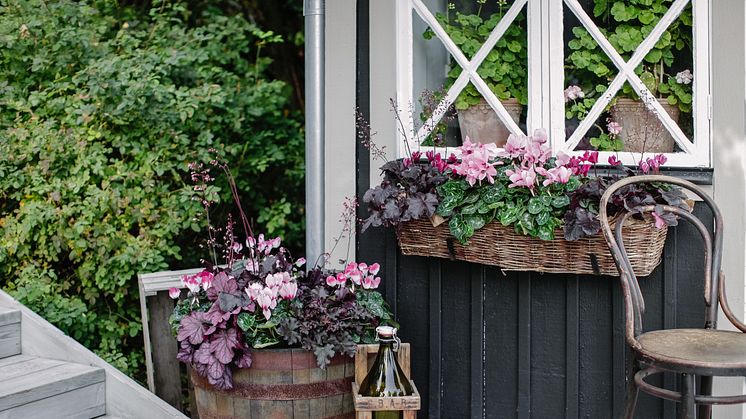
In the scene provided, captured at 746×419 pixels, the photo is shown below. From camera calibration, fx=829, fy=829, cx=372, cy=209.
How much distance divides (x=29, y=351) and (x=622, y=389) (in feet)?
7.44

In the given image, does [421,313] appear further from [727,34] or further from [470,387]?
[727,34]

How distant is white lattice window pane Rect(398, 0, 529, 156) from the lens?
296cm

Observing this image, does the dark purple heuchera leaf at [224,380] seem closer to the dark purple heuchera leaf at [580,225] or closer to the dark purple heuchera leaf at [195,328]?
the dark purple heuchera leaf at [195,328]

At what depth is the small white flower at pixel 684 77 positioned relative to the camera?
2.69 meters

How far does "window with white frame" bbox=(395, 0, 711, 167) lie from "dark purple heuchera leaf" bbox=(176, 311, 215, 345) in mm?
983

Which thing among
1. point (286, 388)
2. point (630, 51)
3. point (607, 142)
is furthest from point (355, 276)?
point (630, 51)

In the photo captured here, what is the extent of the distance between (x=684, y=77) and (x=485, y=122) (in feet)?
2.27

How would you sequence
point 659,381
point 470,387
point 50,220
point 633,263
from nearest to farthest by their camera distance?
point 633,263, point 659,381, point 470,387, point 50,220

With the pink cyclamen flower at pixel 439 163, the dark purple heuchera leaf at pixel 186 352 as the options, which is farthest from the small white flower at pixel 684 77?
the dark purple heuchera leaf at pixel 186 352

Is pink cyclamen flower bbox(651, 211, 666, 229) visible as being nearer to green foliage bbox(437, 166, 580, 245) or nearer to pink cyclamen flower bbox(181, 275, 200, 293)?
green foliage bbox(437, 166, 580, 245)

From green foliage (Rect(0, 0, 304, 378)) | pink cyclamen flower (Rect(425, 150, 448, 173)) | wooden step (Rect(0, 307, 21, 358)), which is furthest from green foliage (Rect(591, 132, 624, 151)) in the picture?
wooden step (Rect(0, 307, 21, 358))

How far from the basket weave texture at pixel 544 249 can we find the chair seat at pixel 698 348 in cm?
29

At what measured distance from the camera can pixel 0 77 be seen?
13.7ft

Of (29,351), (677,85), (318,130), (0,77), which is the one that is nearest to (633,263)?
(677,85)
